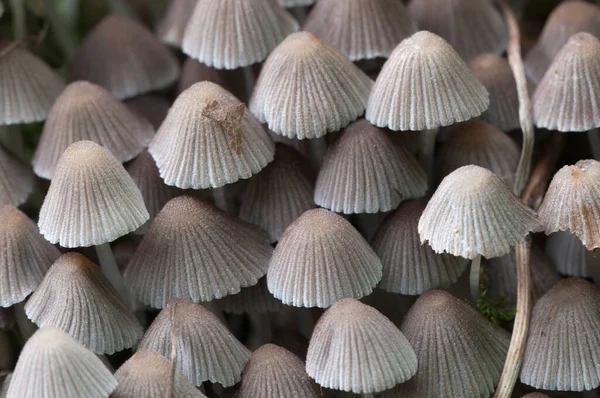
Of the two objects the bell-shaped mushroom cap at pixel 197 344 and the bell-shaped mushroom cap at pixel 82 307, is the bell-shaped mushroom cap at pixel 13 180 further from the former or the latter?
the bell-shaped mushroom cap at pixel 197 344

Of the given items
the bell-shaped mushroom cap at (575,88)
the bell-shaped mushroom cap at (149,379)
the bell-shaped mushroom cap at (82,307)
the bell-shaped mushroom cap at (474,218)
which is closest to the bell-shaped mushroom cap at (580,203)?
the bell-shaped mushroom cap at (474,218)

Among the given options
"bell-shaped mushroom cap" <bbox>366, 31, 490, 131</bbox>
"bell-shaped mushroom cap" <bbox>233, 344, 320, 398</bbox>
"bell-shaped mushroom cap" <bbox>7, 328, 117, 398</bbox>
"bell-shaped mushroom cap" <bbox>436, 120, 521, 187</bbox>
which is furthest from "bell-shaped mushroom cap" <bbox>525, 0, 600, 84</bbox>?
"bell-shaped mushroom cap" <bbox>7, 328, 117, 398</bbox>

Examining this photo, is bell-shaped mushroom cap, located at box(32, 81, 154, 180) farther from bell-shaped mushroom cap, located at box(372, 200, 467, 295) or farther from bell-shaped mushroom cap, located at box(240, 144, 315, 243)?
bell-shaped mushroom cap, located at box(372, 200, 467, 295)

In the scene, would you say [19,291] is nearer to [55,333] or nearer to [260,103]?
[55,333]

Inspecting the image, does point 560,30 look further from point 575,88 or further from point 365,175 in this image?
point 365,175

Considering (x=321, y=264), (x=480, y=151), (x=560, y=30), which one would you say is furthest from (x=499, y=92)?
(x=321, y=264)

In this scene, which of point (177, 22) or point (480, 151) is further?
point (177, 22)
